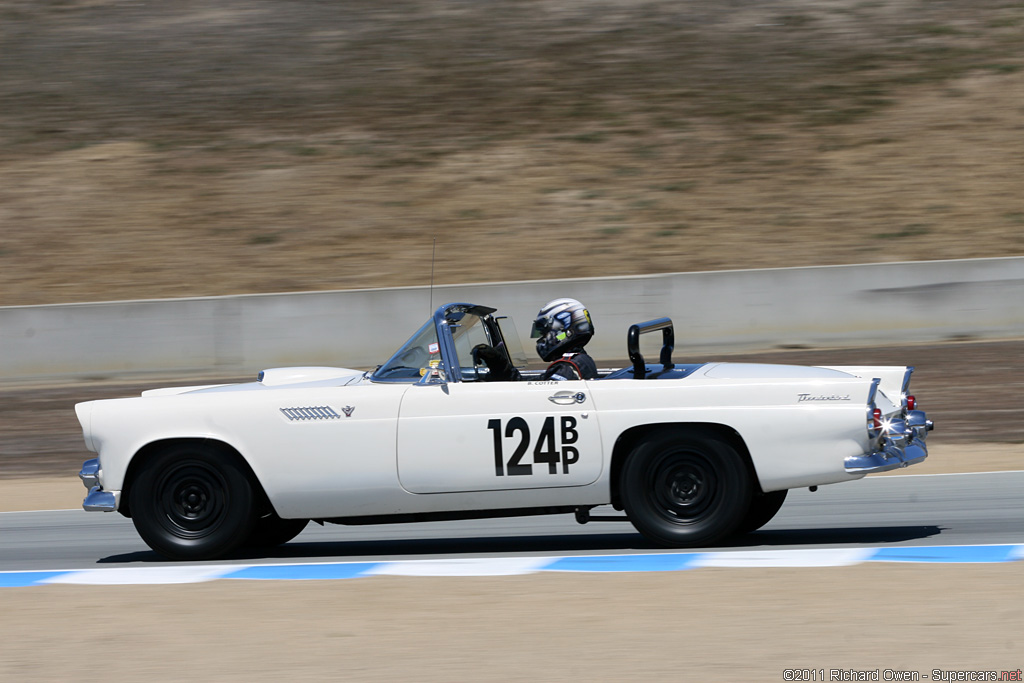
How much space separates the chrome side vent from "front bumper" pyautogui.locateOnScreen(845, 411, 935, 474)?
279 centimetres

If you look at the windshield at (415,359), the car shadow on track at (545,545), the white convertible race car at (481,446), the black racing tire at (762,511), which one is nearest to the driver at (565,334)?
the white convertible race car at (481,446)

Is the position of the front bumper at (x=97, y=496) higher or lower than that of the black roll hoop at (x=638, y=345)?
lower

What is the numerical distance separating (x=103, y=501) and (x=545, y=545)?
101 inches

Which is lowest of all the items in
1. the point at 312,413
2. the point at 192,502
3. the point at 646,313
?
the point at 192,502

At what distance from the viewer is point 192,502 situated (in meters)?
6.96

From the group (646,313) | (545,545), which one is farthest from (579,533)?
(646,313)

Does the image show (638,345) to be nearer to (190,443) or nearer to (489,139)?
(190,443)

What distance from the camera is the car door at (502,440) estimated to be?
6.59 m

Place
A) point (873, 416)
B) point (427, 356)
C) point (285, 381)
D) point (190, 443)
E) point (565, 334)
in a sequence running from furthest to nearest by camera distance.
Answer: point (285, 381)
point (565, 334)
point (427, 356)
point (190, 443)
point (873, 416)

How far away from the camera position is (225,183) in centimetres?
2236

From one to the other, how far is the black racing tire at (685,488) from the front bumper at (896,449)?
23.5 inches

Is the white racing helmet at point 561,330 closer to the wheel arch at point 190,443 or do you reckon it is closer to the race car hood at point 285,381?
the race car hood at point 285,381

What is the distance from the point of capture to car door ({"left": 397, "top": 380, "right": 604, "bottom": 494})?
6.59m

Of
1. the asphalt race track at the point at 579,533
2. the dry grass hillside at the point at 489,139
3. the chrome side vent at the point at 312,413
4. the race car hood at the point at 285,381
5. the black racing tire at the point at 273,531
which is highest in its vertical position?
the dry grass hillside at the point at 489,139
